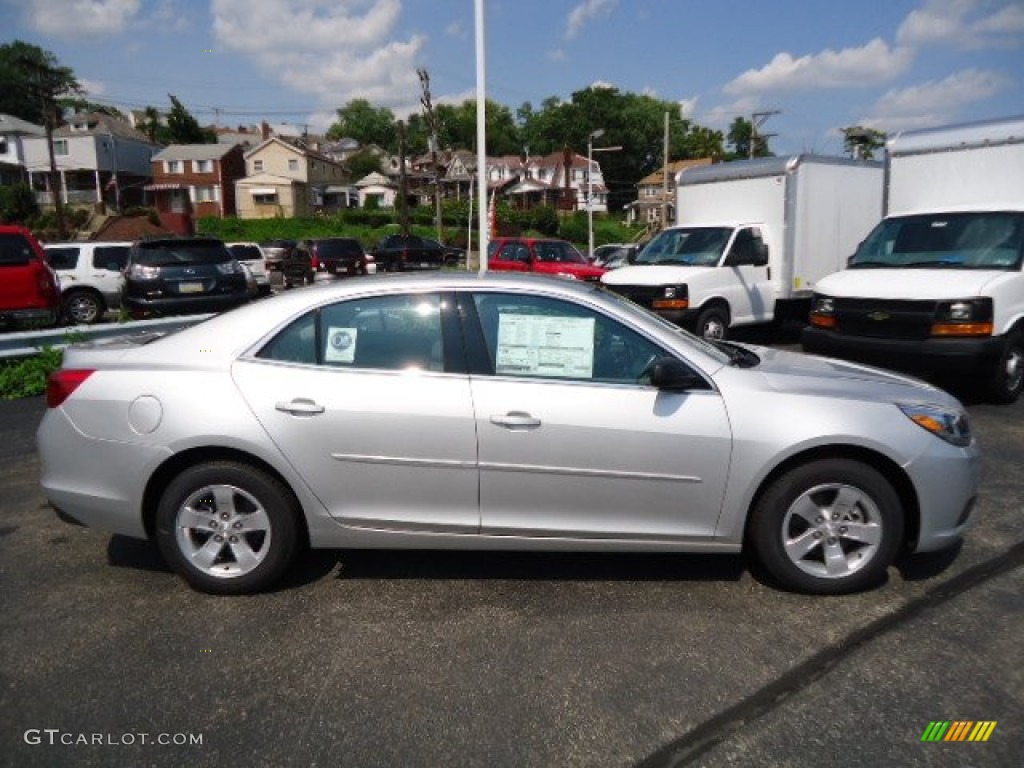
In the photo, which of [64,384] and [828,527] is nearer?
[828,527]

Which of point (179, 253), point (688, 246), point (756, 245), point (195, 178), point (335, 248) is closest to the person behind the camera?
point (756, 245)

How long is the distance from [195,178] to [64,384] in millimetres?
68772

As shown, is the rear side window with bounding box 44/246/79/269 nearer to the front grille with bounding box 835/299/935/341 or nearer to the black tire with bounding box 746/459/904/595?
the front grille with bounding box 835/299/935/341

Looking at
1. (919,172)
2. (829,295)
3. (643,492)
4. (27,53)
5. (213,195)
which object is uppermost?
(27,53)

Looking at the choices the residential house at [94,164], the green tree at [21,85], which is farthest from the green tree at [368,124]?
the residential house at [94,164]

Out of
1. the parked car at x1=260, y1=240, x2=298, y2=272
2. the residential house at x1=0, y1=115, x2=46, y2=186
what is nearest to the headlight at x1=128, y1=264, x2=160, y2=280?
the parked car at x1=260, y1=240, x2=298, y2=272

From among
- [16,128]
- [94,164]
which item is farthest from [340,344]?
[16,128]

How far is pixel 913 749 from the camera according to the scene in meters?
2.55

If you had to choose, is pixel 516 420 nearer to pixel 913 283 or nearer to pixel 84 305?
pixel 913 283

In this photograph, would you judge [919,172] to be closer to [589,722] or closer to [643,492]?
[643,492]

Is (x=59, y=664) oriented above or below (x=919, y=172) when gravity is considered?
below

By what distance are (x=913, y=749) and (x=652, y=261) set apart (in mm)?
9689

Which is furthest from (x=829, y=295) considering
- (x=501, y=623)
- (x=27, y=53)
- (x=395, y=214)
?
(x=27, y=53)

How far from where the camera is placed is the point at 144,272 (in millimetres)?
12055
